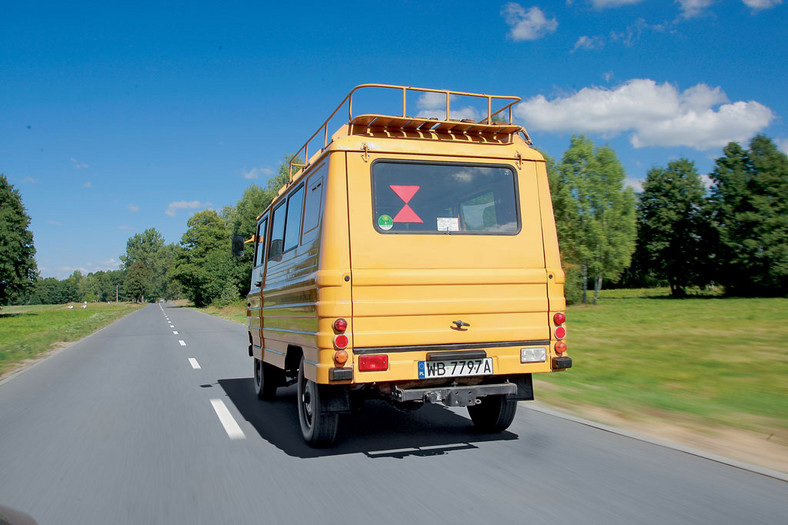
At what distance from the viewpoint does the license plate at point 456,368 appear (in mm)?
4754

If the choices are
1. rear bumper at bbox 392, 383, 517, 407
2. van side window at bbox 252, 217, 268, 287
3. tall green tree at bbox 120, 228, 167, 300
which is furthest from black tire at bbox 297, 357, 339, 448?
tall green tree at bbox 120, 228, 167, 300

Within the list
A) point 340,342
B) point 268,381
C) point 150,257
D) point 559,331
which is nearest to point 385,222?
A: point 340,342

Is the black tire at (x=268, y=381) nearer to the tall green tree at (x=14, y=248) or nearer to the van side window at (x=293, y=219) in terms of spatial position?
the van side window at (x=293, y=219)

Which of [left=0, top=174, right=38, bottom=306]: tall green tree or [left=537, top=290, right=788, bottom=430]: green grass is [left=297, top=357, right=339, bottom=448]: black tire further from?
[left=0, top=174, right=38, bottom=306]: tall green tree

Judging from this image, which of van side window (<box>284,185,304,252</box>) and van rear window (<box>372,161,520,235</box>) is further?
van side window (<box>284,185,304,252</box>)

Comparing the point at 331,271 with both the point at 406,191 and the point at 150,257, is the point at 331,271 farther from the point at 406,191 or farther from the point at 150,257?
the point at 150,257

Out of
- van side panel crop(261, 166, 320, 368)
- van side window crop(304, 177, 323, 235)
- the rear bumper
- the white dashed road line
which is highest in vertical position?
van side window crop(304, 177, 323, 235)

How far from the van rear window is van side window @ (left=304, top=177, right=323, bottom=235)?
516mm

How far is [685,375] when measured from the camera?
929cm

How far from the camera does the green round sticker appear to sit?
4816mm

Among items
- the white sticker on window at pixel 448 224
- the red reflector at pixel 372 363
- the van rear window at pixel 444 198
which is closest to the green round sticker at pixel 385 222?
the van rear window at pixel 444 198

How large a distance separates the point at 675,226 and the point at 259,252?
2001 inches

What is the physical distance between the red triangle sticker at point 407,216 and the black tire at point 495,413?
1860 mm

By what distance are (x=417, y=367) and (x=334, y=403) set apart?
0.75m
